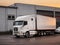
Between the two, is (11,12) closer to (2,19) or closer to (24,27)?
(2,19)

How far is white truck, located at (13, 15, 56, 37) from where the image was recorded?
27.0m

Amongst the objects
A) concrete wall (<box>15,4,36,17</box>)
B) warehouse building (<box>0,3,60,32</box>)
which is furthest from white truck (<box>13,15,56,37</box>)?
warehouse building (<box>0,3,60,32</box>)

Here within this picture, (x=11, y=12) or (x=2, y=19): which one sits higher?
(x=11, y=12)

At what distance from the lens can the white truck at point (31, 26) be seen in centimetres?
2702

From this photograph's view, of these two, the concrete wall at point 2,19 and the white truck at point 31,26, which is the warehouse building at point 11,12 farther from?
the white truck at point 31,26

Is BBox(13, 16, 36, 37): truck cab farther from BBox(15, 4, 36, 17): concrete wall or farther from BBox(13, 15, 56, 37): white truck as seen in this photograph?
BBox(15, 4, 36, 17): concrete wall

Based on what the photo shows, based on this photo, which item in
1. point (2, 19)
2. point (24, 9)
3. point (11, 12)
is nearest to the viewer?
point (2, 19)

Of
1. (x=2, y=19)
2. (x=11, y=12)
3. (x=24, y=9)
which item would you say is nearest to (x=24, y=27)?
(x=2, y=19)

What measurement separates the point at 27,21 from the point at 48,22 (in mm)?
6020

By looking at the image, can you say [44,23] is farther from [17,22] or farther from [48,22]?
[17,22]

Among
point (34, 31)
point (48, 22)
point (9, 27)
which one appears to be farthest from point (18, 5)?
point (34, 31)

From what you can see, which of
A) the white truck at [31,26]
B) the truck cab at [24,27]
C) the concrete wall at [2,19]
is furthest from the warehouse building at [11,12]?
the truck cab at [24,27]

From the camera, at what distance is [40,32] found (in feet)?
99.5

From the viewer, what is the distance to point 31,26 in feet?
92.9
